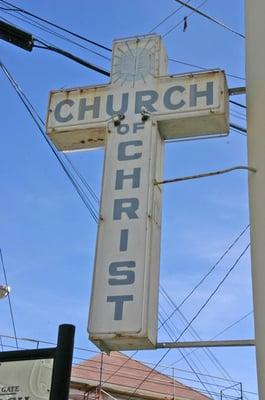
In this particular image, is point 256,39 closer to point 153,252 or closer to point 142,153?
point 142,153

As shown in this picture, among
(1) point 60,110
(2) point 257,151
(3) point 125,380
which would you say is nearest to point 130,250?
(2) point 257,151

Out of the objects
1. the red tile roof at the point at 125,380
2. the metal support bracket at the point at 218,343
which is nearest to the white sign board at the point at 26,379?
the metal support bracket at the point at 218,343

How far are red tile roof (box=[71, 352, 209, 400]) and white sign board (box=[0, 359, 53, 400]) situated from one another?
22.6 m

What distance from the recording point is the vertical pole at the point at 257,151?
487cm

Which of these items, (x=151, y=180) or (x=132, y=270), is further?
(x=151, y=180)

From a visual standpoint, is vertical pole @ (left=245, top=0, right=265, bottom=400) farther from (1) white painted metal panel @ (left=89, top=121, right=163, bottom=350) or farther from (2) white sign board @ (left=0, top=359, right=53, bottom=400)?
(2) white sign board @ (left=0, top=359, right=53, bottom=400)

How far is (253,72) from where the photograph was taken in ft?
18.9

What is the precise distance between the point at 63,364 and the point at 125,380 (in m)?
24.0

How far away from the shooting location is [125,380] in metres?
27.1

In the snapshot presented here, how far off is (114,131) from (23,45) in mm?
2306

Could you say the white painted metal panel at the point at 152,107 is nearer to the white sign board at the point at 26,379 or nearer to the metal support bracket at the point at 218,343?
the metal support bracket at the point at 218,343

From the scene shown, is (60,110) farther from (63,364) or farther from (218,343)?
(63,364)

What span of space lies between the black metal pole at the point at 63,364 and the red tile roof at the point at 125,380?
2278cm

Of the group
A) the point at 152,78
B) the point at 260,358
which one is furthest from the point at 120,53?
the point at 260,358
